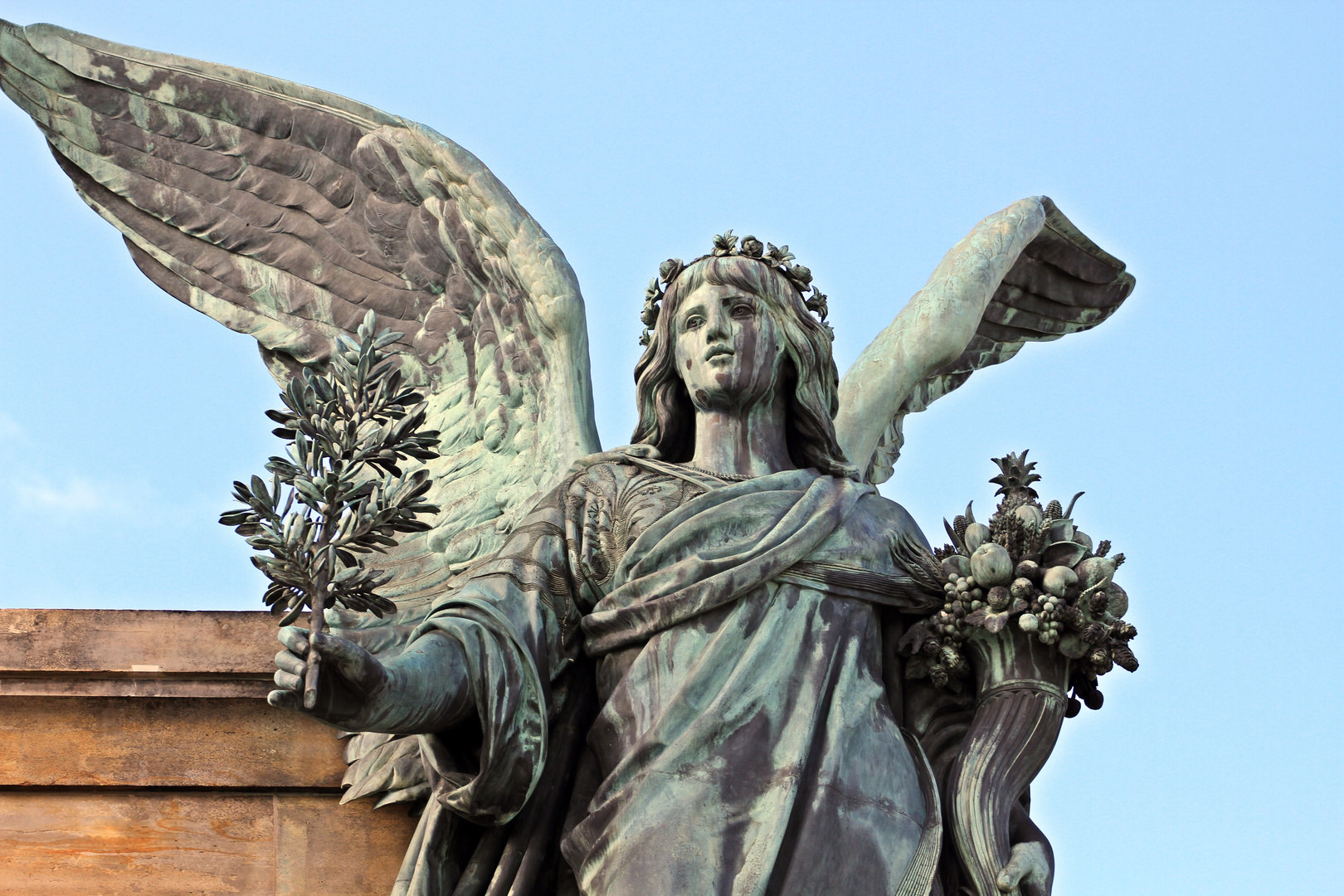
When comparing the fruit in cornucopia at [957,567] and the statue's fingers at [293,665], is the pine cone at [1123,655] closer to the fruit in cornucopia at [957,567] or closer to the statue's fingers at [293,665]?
the fruit in cornucopia at [957,567]

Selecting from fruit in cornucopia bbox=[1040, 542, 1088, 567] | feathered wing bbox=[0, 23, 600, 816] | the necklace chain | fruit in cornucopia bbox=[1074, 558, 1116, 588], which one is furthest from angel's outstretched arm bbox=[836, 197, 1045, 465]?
fruit in cornucopia bbox=[1074, 558, 1116, 588]

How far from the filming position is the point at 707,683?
8.80m

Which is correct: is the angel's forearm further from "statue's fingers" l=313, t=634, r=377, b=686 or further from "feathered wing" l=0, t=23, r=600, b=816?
"feathered wing" l=0, t=23, r=600, b=816

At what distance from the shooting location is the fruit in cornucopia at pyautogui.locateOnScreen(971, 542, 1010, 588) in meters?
9.04

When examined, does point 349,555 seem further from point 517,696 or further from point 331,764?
point 331,764

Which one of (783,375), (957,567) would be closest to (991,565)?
(957,567)

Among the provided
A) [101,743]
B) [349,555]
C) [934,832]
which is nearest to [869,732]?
[934,832]

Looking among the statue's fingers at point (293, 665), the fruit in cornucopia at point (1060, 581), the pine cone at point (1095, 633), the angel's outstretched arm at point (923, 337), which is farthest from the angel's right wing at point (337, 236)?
the statue's fingers at point (293, 665)

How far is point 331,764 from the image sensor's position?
9.95m

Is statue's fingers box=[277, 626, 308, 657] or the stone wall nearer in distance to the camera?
statue's fingers box=[277, 626, 308, 657]

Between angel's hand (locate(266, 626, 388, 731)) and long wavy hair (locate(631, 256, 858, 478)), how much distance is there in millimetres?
2031

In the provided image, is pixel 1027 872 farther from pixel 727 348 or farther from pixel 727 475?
pixel 727 348

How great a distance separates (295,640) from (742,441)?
245 centimetres

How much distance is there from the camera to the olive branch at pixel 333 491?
25.3 feet
